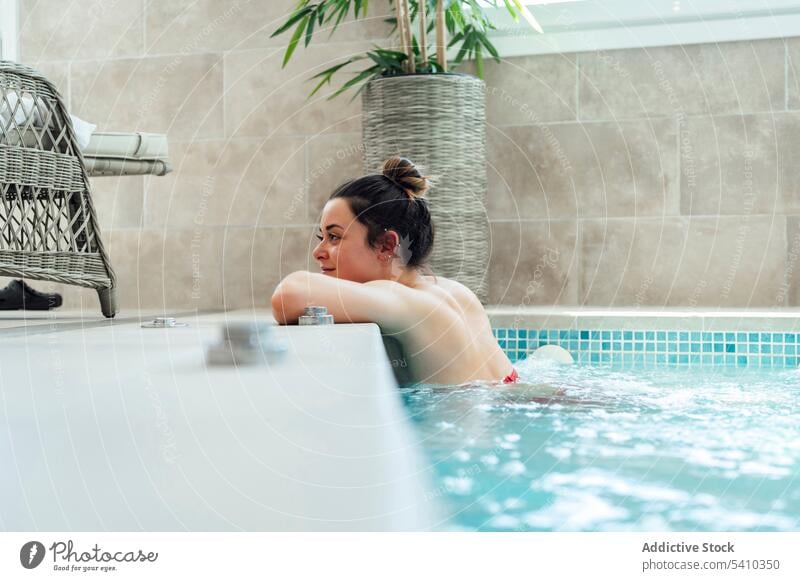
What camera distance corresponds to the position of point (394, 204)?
55.3 inches

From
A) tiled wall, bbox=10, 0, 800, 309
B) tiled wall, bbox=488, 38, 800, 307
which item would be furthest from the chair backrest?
tiled wall, bbox=488, 38, 800, 307

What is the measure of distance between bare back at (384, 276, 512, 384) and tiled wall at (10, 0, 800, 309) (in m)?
0.95

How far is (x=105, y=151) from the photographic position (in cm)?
181

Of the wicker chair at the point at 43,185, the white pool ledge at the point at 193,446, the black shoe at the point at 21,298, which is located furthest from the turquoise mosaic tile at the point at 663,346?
the black shoe at the point at 21,298

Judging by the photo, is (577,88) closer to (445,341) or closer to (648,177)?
(648,177)

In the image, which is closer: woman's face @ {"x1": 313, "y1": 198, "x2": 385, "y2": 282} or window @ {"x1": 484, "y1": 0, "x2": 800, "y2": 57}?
woman's face @ {"x1": 313, "y1": 198, "x2": 385, "y2": 282}

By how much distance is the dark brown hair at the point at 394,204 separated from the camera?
1.39 m

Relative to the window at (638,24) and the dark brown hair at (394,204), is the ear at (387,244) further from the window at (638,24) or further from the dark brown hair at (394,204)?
the window at (638,24)

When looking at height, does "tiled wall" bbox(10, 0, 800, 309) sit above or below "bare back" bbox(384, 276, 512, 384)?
above

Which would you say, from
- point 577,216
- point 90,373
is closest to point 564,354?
point 577,216

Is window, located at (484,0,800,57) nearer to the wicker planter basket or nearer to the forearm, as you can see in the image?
the wicker planter basket

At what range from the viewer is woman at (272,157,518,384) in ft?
4.31

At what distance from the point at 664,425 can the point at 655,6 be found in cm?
156
